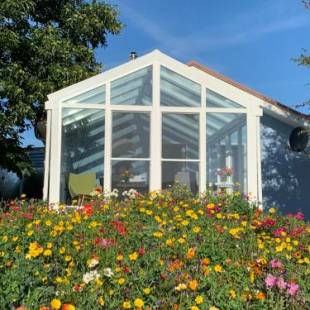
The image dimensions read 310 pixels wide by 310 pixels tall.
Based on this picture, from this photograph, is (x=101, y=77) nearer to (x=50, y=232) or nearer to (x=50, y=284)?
(x=50, y=232)

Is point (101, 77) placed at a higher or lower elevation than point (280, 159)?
higher

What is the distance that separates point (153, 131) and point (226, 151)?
1460 millimetres

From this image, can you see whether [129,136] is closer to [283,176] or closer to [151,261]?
[283,176]

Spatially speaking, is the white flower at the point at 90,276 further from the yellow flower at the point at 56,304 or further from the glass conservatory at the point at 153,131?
the glass conservatory at the point at 153,131

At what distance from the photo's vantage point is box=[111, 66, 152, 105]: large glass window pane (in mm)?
9961

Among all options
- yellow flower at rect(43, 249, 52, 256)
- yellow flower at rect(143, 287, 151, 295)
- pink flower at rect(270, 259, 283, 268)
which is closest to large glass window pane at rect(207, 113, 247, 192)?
pink flower at rect(270, 259, 283, 268)

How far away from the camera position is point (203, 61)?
51.5 ft

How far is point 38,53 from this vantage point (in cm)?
1334

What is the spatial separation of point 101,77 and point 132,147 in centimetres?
140

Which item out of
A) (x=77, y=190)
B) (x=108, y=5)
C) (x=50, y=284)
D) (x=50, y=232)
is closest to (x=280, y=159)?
(x=77, y=190)

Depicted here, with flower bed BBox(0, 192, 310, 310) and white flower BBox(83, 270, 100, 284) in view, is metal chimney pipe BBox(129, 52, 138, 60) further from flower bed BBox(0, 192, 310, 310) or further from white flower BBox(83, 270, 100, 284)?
white flower BBox(83, 270, 100, 284)

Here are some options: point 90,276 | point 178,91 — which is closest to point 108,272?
point 90,276

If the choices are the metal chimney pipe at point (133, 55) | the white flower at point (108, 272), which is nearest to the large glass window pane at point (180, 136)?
the metal chimney pipe at point (133, 55)

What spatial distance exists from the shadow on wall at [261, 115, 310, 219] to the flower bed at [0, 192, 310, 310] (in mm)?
6685
